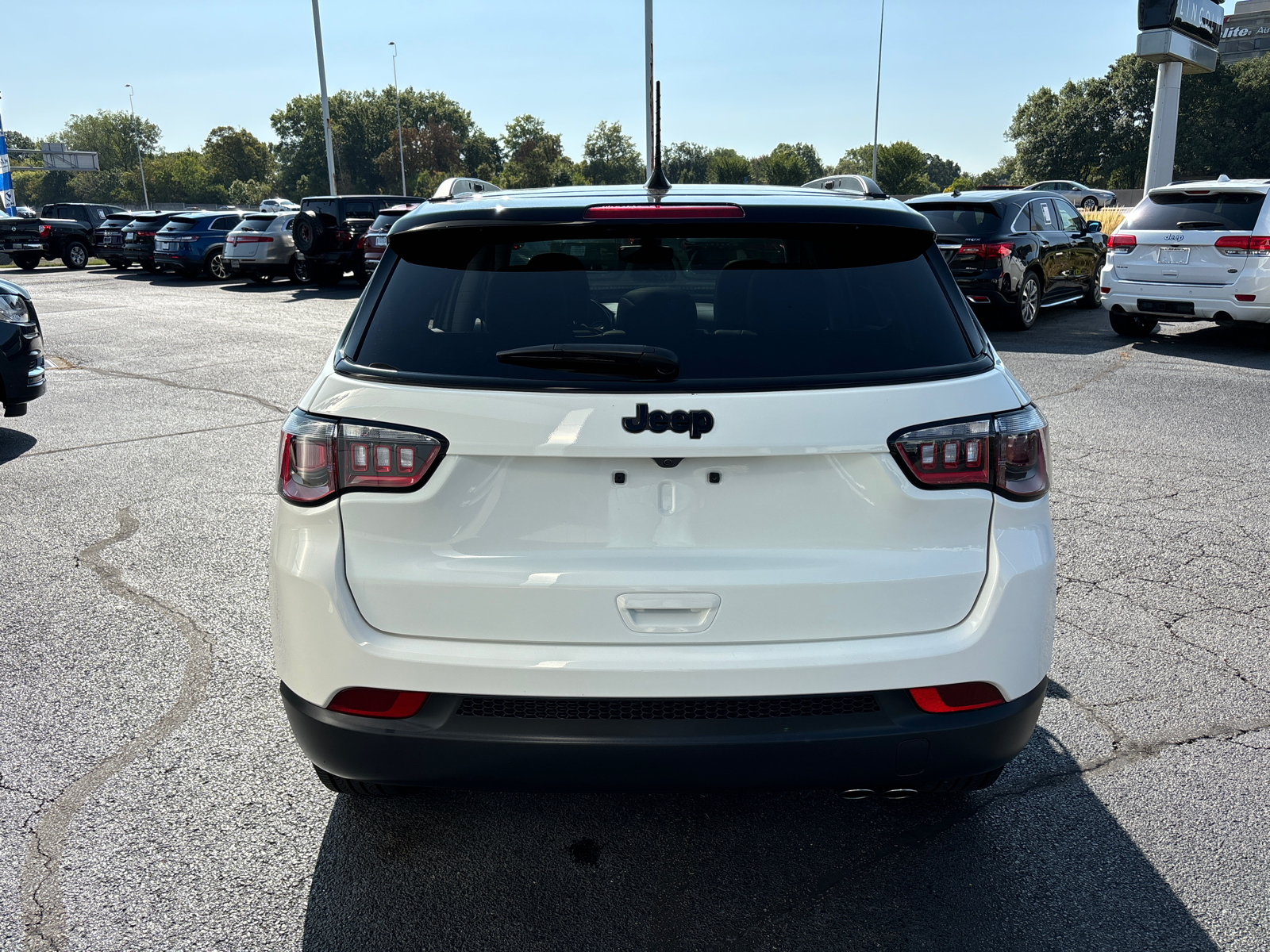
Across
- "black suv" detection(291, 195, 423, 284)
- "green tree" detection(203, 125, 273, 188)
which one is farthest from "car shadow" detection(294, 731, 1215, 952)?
"green tree" detection(203, 125, 273, 188)

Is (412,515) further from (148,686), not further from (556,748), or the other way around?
(148,686)

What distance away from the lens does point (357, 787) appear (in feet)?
8.50

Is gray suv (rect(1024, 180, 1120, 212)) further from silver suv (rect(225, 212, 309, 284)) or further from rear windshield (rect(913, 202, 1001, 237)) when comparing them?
silver suv (rect(225, 212, 309, 284))

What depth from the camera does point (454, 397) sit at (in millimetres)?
2162

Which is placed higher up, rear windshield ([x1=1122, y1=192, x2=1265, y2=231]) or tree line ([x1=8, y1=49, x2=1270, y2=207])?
tree line ([x1=8, y1=49, x2=1270, y2=207])

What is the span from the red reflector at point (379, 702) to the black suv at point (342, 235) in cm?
2034

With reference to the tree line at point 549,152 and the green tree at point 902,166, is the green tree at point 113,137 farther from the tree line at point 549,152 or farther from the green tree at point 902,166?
the green tree at point 902,166

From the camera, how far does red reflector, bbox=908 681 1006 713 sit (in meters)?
2.21

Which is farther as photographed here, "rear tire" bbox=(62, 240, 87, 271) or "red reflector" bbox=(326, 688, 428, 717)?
"rear tire" bbox=(62, 240, 87, 271)

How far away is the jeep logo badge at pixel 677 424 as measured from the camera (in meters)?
Answer: 2.10

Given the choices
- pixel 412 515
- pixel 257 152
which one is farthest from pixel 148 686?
pixel 257 152

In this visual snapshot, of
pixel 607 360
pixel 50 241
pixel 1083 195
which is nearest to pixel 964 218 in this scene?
pixel 607 360

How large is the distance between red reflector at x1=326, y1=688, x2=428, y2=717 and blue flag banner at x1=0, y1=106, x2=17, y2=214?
39.1 metres

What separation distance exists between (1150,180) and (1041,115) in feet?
210
